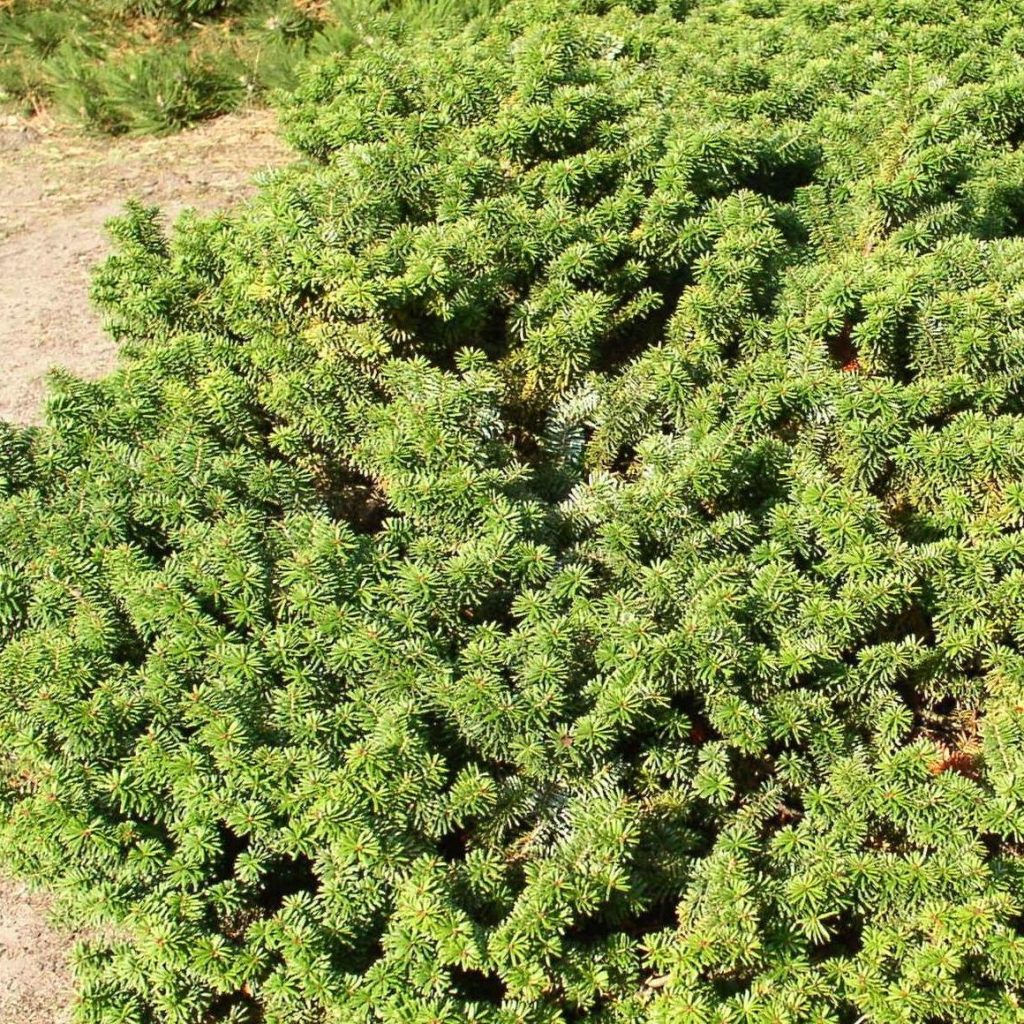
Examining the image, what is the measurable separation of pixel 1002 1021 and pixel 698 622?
100 centimetres

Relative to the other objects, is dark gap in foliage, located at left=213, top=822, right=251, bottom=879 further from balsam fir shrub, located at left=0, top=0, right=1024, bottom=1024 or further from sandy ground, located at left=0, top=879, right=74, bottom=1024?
sandy ground, located at left=0, top=879, right=74, bottom=1024

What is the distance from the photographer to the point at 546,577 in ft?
9.66

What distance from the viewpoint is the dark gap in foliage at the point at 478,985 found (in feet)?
8.07

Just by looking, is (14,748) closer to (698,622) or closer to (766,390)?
(698,622)

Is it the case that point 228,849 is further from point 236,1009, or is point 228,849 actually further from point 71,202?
point 71,202

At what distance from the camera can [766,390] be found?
3.27 meters

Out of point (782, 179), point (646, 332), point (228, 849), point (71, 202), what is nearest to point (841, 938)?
point (228, 849)

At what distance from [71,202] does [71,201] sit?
0.4 inches

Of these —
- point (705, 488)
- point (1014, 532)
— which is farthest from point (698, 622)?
point (1014, 532)

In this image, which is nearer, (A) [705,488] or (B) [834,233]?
(A) [705,488]

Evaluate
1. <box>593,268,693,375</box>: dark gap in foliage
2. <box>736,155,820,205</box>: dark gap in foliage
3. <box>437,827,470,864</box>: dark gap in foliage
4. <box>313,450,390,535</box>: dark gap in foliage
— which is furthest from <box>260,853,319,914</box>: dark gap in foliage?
<box>736,155,820,205</box>: dark gap in foliage

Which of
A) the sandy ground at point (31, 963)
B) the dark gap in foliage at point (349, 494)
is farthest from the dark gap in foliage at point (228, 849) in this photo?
the dark gap in foliage at point (349, 494)

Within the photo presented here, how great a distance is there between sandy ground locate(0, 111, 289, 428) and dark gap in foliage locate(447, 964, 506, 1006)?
306 cm

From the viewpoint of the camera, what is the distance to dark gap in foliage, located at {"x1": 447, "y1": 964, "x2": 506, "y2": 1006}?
8.07ft
